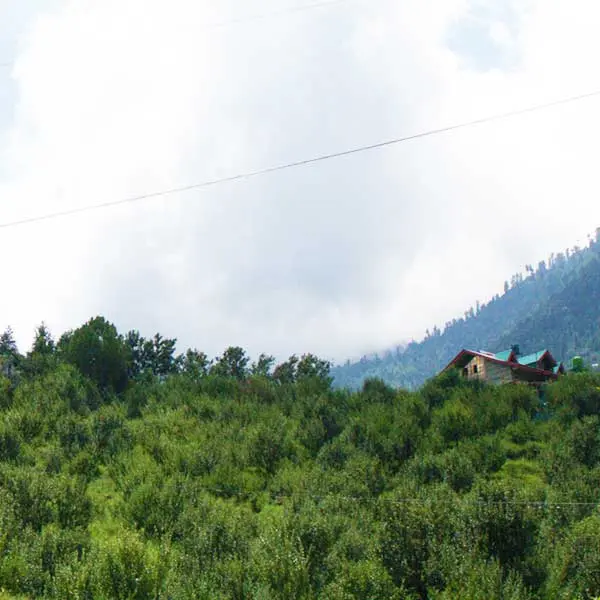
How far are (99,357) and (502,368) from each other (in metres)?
49.2

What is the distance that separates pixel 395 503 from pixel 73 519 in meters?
18.0

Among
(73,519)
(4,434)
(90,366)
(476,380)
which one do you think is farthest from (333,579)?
(90,366)

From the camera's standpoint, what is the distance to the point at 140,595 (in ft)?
79.3

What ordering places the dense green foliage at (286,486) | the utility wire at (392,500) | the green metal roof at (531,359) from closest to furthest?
the dense green foliage at (286,486) < the utility wire at (392,500) < the green metal roof at (531,359)

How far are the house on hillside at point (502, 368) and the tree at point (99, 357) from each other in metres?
40.8

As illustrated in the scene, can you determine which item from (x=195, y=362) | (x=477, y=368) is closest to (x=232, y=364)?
(x=195, y=362)

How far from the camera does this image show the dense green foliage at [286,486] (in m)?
25.5

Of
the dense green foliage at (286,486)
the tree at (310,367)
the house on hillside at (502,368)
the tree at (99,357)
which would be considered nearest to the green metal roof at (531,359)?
the house on hillside at (502,368)

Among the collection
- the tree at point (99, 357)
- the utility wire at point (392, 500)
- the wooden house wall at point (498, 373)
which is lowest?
the utility wire at point (392, 500)

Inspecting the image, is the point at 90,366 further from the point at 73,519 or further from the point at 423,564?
the point at 423,564

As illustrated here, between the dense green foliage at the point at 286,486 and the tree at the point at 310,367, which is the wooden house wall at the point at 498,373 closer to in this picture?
the dense green foliage at the point at 286,486

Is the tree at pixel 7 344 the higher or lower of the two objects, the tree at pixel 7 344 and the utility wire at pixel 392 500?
the higher

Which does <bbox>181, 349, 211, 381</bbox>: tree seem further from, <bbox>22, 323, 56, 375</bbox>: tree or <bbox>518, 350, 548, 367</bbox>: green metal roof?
<bbox>518, 350, 548, 367</bbox>: green metal roof

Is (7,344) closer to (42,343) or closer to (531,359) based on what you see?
(42,343)
